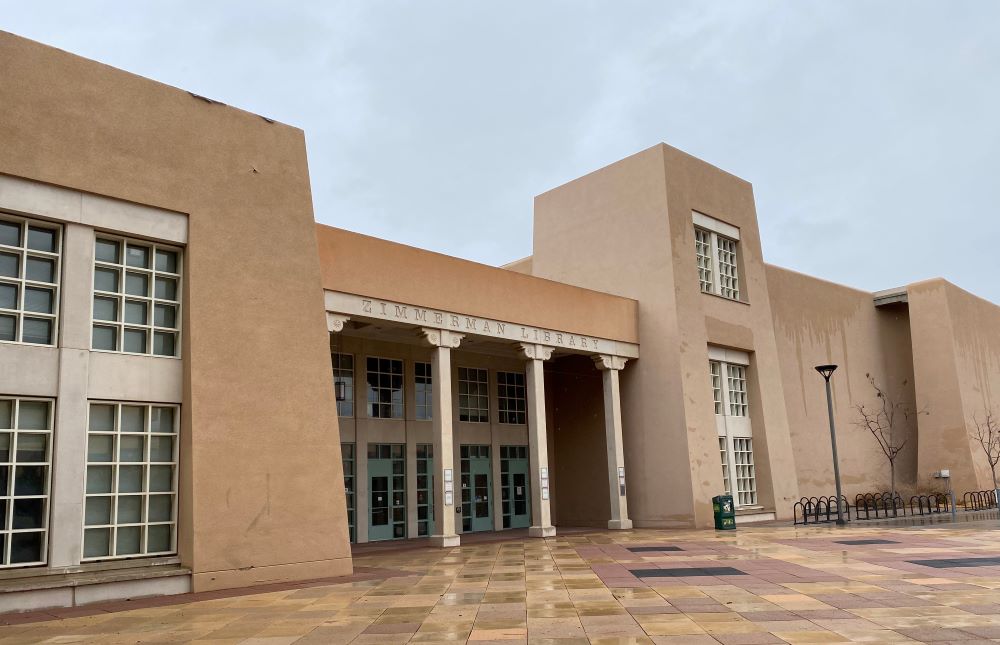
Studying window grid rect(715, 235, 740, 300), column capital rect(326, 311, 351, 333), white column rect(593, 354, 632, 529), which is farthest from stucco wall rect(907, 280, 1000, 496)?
column capital rect(326, 311, 351, 333)

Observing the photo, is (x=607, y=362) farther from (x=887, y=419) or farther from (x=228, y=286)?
(x=887, y=419)

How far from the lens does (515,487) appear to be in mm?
25688

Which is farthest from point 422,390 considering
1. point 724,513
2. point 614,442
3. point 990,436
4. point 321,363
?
point 990,436

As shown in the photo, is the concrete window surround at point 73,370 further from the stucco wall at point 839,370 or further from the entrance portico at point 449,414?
the stucco wall at point 839,370

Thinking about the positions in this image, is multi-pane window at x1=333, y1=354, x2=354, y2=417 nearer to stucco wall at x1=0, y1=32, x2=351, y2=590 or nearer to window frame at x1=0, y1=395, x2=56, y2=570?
stucco wall at x1=0, y1=32, x2=351, y2=590

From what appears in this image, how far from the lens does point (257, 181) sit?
1480 centimetres

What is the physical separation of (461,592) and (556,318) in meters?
12.1

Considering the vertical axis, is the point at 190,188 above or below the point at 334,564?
above

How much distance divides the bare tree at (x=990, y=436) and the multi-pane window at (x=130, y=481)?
108 feet

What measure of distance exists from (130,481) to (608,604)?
25.3 ft

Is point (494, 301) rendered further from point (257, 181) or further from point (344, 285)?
point (257, 181)

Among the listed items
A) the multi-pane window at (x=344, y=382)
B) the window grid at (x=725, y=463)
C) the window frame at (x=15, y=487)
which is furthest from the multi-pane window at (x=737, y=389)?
the window frame at (x=15, y=487)

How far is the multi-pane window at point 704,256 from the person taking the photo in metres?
25.9

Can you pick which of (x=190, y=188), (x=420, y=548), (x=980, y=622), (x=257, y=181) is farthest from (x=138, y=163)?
(x=980, y=622)
